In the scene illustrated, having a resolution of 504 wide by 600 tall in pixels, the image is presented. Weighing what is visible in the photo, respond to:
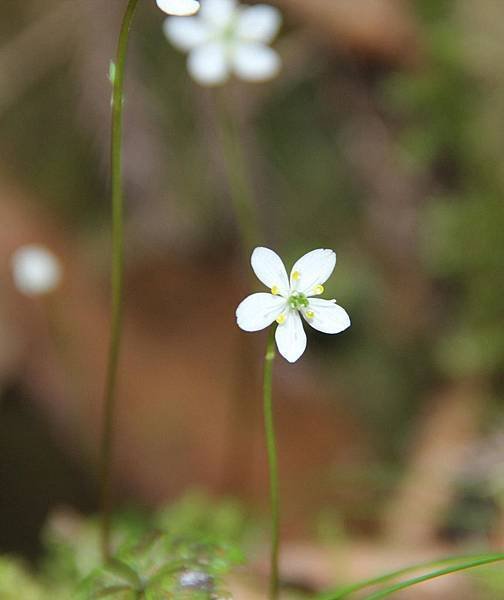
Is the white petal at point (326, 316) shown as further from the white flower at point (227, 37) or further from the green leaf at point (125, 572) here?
the white flower at point (227, 37)

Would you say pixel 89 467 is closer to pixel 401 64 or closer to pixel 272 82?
pixel 272 82

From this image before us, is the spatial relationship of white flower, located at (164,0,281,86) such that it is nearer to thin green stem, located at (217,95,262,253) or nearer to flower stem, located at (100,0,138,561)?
thin green stem, located at (217,95,262,253)

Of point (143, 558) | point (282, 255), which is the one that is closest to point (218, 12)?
point (282, 255)

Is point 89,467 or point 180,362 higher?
point 180,362

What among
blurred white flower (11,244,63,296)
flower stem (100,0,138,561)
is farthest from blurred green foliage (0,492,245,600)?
blurred white flower (11,244,63,296)

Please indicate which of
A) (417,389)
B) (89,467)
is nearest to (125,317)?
(89,467)

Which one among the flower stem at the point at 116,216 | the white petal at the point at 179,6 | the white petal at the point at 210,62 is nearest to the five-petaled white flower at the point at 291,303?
the flower stem at the point at 116,216

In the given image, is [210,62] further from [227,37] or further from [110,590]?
[110,590]
